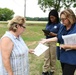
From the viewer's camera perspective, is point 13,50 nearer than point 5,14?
Yes

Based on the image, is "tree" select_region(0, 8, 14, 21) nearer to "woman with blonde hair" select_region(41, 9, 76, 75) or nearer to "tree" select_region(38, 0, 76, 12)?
"tree" select_region(38, 0, 76, 12)

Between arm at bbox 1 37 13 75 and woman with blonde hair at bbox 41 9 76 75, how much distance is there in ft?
4.15

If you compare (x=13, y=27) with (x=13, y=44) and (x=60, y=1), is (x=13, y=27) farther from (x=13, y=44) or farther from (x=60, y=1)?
(x=60, y=1)

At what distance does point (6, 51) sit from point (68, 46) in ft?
4.46

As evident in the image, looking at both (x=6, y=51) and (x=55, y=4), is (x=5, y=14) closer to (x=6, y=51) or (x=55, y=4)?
(x=55, y=4)

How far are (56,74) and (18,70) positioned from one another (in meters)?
3.61

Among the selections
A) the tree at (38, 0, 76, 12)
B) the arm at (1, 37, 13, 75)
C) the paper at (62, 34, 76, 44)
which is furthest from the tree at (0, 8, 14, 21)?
the arm at (1, 37, 13, 75)

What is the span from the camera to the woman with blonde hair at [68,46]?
4.67m

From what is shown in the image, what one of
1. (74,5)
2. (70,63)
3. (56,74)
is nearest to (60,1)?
(74,5)

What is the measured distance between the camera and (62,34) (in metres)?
4.85

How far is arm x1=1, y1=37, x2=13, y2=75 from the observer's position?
368cm

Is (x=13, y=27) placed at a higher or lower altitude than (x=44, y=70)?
higher

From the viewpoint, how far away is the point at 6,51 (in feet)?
12.1

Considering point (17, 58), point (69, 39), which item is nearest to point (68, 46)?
point (69, 39)
